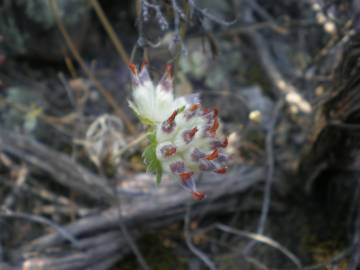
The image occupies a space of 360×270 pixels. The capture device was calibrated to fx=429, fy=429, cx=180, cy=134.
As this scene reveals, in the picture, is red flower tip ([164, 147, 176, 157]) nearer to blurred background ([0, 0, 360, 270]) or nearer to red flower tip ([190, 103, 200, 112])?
red flower tip ([190, 103, 200, 112])

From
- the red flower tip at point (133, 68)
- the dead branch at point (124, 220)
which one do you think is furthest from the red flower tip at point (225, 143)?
the dead branch at point (124, 220)

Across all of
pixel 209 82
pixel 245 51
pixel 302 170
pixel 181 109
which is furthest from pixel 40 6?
pixel 302 170

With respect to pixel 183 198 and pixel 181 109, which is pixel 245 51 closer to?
pixel 183 198

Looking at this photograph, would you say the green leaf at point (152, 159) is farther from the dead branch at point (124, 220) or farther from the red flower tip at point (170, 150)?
the dead branch at point (124, 220)

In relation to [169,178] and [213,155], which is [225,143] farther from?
[169,178]

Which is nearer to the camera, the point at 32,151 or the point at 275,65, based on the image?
the point at 32,151

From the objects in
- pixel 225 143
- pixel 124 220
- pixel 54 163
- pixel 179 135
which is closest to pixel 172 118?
pixel 179 135

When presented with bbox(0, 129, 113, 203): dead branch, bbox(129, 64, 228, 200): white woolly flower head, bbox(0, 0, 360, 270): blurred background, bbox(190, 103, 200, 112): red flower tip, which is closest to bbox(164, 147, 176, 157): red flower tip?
bbox(129, 64, 228, 200): white woolly flower head
